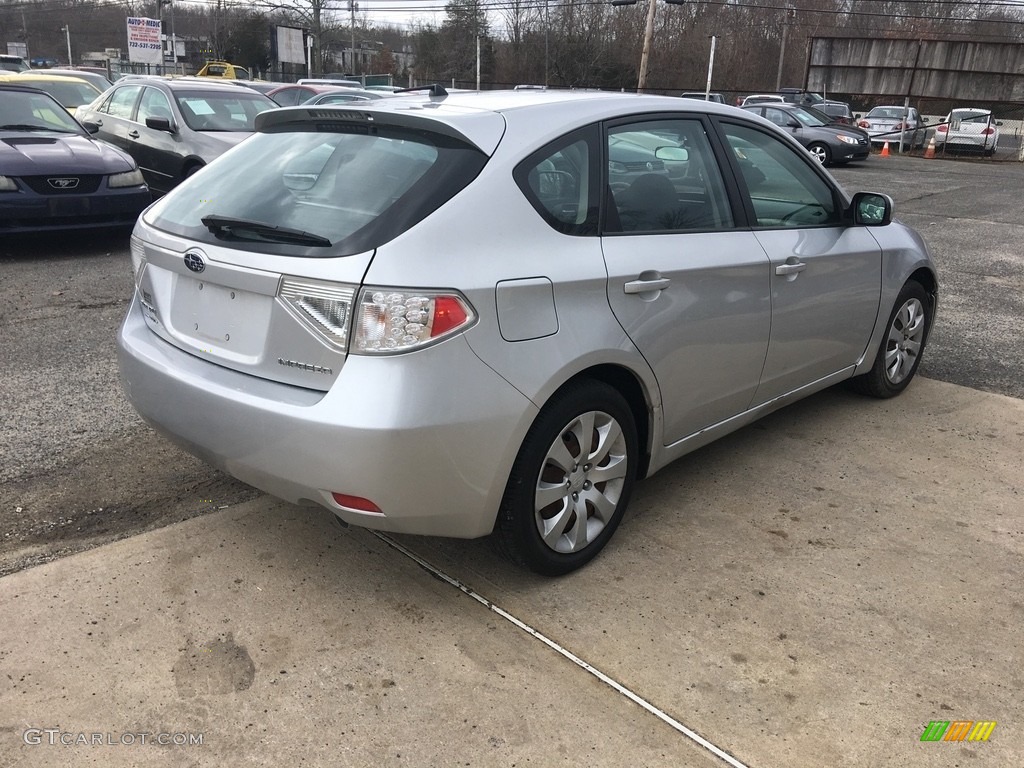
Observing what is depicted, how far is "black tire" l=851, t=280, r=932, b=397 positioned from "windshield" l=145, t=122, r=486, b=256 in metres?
2.97

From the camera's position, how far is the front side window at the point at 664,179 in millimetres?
3160

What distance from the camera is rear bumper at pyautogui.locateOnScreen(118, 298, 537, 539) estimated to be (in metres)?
2.48

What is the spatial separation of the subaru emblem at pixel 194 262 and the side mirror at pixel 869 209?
3030 mm

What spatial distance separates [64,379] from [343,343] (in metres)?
3.11

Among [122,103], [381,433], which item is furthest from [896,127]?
[381,433]

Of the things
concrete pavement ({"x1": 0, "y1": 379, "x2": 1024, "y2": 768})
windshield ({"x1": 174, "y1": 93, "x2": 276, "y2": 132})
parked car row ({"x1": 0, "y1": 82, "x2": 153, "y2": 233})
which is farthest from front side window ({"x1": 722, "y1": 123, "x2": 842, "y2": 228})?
windshield ({"x1": 174, "y1": 93, "x2": 276, "y2": 132})

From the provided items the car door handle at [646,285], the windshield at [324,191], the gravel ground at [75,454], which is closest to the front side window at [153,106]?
the gravel ground at [75,454]

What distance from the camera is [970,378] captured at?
548 centimetres

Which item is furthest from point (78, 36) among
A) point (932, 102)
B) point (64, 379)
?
point (64, 379)

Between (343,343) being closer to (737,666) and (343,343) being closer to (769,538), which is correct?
(737,666)

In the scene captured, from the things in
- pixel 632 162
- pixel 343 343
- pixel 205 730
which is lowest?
pixel 205 730

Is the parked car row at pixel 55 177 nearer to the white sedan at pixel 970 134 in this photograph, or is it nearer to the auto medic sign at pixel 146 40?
the white sedan at pixel 970 134

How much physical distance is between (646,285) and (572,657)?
128cm

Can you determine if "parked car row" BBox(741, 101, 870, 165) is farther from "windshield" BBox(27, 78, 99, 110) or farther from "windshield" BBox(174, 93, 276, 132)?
"windshield" BBox(27, 78, 99, 110)
